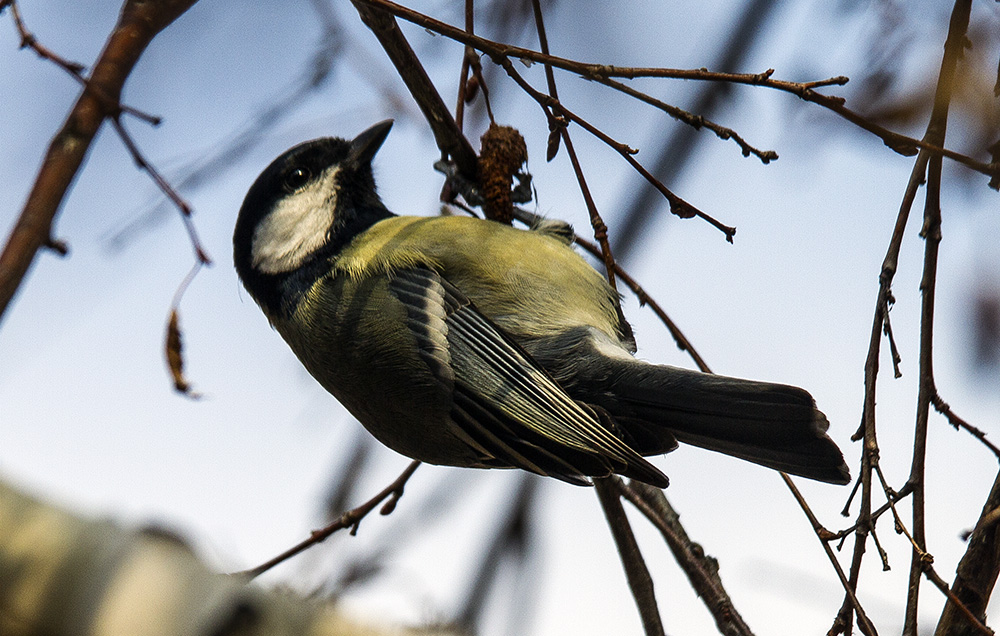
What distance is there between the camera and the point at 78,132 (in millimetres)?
1303

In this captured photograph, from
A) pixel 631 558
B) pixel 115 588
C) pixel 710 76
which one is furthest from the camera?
pixel 631 558

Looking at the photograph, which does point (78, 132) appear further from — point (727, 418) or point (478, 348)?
point (727, 418)

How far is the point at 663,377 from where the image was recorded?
6.64 feet

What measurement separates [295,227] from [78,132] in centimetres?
140

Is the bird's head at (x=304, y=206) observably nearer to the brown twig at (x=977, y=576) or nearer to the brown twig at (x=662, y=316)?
the brown twig at (x=662, y=316)

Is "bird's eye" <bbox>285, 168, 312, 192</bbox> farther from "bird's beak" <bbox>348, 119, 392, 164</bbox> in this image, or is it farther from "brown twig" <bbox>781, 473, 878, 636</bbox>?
"brown twig" <bbox>781, 473, 878, 636</bbox>

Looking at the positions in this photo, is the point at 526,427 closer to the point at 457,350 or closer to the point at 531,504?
the point at 457,350

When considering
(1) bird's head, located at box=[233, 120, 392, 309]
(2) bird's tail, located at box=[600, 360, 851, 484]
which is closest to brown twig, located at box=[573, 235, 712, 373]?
(2) bird's tail, located at box=[600, 360, 851, 484]

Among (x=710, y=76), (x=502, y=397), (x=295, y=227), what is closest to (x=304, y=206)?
(x=295, y=227)

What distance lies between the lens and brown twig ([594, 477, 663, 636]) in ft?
6.72

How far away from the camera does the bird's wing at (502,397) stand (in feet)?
6.33

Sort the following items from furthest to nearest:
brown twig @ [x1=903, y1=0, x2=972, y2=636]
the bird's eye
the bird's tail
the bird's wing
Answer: the bird's eye < the bird's wing < the bird's tail < brown twig @ [x1=903, y1=0, x2=972, y2=636]

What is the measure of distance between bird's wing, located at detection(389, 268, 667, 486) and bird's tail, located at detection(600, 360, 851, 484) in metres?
0.10

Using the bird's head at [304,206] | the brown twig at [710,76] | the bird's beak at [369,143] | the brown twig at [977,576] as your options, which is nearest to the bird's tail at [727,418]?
the brown twig at [977,576]
